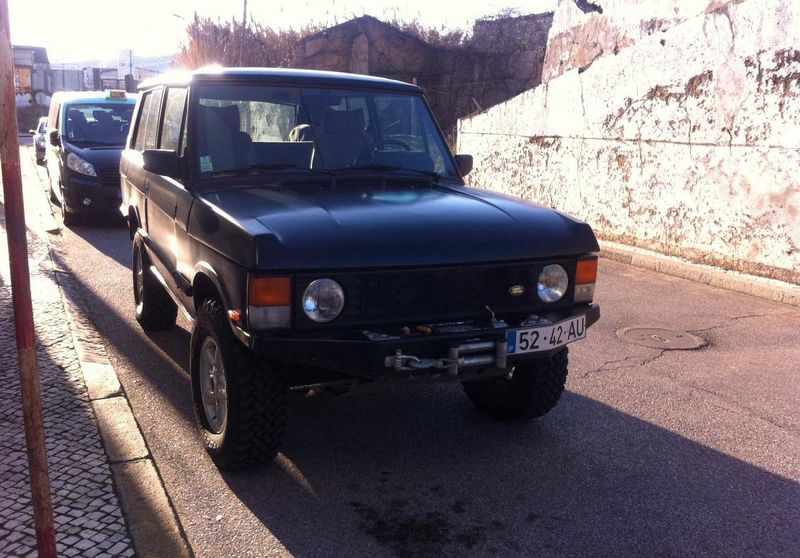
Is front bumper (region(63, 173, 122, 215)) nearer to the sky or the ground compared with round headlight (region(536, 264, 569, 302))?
nearer to the ground

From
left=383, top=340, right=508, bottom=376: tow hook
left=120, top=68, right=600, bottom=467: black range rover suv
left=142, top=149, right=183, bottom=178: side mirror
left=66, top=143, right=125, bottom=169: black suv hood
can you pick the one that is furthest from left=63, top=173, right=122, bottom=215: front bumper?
left=383, top=340, right=508, bottom=376: tow hook

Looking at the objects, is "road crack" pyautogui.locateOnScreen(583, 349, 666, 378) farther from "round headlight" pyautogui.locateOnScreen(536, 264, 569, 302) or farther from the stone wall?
the stone wall

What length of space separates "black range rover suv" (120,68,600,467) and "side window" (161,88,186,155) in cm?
2

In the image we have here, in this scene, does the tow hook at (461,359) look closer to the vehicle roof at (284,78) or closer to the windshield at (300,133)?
the windshield at (300,133)

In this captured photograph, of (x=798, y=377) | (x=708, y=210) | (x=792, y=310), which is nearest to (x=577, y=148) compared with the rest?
(x=708, y=210)

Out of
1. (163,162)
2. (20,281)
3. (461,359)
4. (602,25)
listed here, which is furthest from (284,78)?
(602,25)

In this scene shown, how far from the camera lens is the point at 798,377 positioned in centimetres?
585

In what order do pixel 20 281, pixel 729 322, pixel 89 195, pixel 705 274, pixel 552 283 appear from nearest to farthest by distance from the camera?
pixel 20 281, pixel 552 283, pixel 729 322, pixel 705 274, pixel 89 195

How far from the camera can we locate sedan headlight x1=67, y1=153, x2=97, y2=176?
12.1 metres

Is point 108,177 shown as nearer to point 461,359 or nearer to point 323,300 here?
point 323,300

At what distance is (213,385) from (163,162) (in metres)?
1.29

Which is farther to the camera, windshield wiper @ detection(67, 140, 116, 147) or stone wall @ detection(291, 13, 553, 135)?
stone wall @ detection(291, 13, 553, 135)

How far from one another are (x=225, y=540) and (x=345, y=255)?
1.34 m

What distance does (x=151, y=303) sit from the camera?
6.43 m
